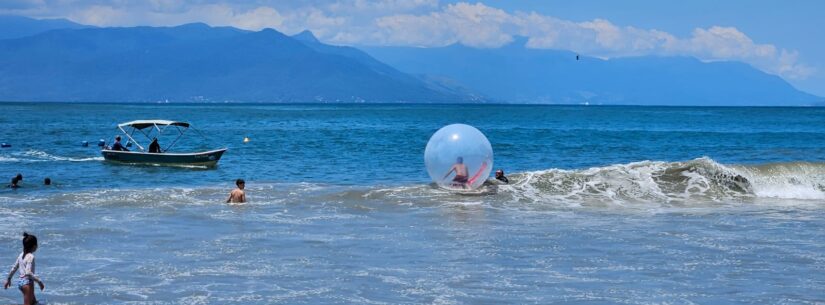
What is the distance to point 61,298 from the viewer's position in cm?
1521

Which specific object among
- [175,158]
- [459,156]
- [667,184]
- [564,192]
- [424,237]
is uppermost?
[459,156]

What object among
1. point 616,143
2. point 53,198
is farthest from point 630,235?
point 616,143

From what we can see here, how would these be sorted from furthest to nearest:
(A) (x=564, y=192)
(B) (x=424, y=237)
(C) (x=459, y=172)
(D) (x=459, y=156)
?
(A) (x=564, y=192), (C) (x=459, y=172), (D) (x=459, y=156), (B) (x=424, y=237)

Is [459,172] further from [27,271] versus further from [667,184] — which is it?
[27,271]

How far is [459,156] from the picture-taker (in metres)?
26.0

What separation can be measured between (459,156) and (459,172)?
74cm

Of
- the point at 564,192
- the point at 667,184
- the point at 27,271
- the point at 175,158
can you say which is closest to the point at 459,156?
the point at 564,192

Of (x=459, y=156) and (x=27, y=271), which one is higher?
(x=459, y=156)

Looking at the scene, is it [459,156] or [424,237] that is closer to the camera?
[424,237]

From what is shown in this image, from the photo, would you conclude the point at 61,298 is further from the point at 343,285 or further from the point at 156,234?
the point at 156,234

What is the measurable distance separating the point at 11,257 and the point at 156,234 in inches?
138

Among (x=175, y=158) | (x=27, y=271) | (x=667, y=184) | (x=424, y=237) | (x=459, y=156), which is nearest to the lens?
(x=27, y=271)

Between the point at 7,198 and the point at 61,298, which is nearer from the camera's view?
the point at 61,298

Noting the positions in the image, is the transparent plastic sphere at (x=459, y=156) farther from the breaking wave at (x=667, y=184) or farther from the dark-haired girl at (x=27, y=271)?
the dark-haired girl at (x=27, y=271)
